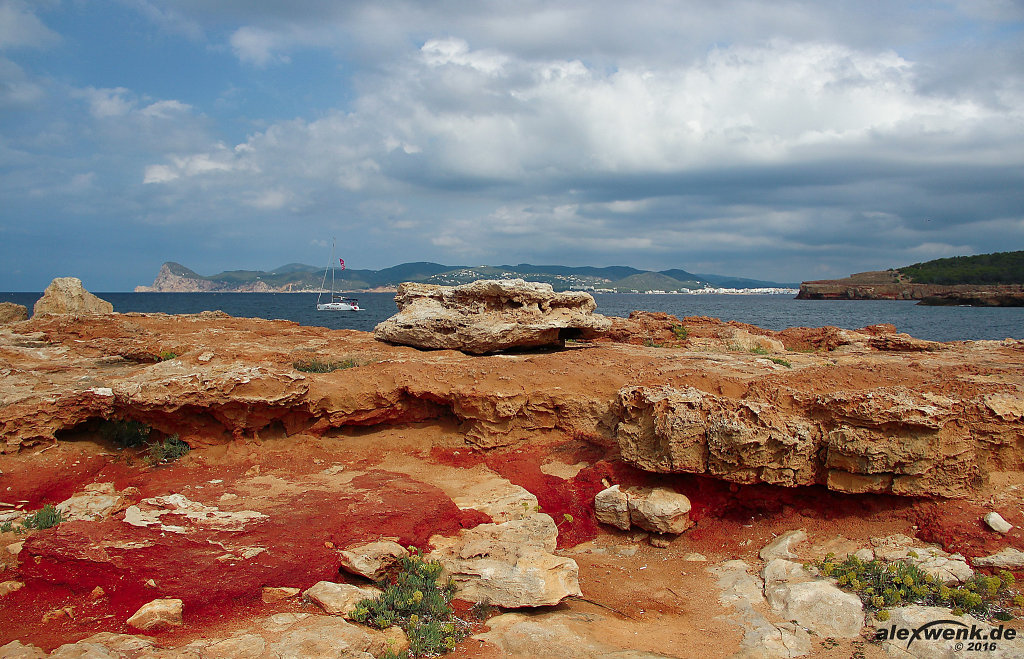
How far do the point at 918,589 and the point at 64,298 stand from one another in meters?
26.2

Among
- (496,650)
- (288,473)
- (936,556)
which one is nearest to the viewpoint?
(496,650)

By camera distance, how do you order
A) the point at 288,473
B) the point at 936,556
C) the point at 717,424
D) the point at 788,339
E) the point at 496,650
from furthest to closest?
1. the point at 788,339
2. the point at 288,473
3. the point at 717,424
4. the point at 936,556
5. the point at 496,650

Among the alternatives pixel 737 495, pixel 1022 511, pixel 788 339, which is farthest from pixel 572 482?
pixel 788 339

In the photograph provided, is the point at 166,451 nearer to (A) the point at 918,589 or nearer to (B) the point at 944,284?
(A) the point at 918,589

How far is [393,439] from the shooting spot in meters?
11.5

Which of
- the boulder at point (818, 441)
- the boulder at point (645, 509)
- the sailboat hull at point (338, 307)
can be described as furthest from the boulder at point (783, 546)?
the sailboat hull at point (338, 307)

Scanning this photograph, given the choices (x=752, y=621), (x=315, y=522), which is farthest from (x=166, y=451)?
(x=752, y=621)

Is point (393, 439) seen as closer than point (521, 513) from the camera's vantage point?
No

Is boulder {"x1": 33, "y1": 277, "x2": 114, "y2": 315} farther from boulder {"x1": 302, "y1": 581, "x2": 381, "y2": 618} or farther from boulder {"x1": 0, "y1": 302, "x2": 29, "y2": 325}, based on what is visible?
boulder {"x1": 302, "y1": 581, "x2": 381, "y2": 618}

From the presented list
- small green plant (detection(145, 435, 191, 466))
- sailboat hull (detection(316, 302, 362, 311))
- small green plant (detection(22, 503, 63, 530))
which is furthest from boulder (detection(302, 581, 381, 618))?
sailboat hull (detection(316, 302, 362, 311))

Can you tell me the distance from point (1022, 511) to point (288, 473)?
10.9m

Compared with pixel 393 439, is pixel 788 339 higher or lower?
higher

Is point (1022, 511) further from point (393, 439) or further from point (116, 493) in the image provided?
point (116, 493)

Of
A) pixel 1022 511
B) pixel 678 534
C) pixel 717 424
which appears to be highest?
pixel 717 424
